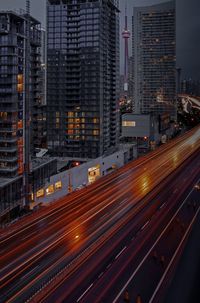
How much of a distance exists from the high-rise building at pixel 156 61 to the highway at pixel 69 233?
425ft

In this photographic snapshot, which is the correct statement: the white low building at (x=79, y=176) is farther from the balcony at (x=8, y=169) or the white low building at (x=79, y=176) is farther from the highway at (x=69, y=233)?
the highway at (x=69, y=233)

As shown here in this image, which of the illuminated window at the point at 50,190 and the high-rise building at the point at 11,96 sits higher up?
the high-rise building at the point at 11,96

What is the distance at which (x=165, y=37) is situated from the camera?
648 ft

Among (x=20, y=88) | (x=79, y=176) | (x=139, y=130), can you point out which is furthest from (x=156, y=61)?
(x=20, y=88)

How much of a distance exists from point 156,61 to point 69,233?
171 m

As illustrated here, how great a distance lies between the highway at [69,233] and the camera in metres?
27.8

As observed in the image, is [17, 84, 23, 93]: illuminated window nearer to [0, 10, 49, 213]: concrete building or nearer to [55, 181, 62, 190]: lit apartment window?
[0, 10, 49, 213]: concrete building

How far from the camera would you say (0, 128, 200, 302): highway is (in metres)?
27.8

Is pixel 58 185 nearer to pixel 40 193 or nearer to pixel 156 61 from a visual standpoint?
pixel 40 193

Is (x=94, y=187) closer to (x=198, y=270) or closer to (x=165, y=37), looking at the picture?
(x=198, y=270)

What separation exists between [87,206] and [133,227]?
36.6 feet

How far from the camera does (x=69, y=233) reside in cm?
3750

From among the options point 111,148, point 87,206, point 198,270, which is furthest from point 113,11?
point 198,270

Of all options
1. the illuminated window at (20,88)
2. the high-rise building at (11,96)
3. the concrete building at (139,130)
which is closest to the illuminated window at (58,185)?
the high-rise building at (11,96)
